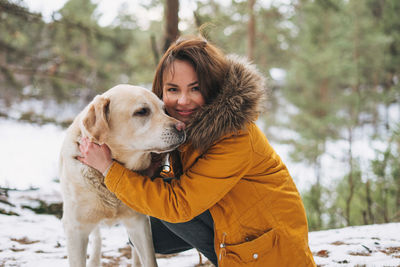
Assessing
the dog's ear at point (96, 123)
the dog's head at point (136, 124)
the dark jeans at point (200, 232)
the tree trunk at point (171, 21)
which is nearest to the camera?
the dog's ear at point (96, 123)

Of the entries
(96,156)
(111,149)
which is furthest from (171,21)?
(96,156)

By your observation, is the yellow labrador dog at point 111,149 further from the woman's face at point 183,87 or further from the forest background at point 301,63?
the forest background at point 301,63

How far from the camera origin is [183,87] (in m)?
2.15

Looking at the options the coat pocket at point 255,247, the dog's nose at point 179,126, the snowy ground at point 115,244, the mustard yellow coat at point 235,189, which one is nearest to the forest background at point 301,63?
the snowy ground at point 115,244

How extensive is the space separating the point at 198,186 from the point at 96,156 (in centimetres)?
72

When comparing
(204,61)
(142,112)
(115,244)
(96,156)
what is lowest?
(115,244)

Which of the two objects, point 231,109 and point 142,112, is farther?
point 142,112

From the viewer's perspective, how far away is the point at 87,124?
194 centimetres

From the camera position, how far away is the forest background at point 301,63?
207 inches

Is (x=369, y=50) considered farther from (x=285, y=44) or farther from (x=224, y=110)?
(x=224, y=110)

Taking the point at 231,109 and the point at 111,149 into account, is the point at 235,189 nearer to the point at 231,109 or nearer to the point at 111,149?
the point at 231,109

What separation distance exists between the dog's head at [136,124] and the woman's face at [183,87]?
0.50 feet

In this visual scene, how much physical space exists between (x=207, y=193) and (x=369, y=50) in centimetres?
1497

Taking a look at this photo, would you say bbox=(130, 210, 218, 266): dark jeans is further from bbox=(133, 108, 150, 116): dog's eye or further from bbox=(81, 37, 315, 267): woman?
bbox=(133, 108, 150, 116): dog's eye
